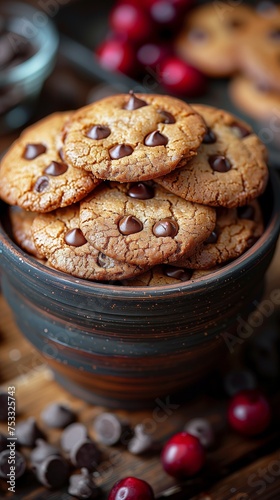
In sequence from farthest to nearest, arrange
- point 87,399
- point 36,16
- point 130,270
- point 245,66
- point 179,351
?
point 36,16 → point 245,66 → point 87,399 → point 179,351 → point 130,270

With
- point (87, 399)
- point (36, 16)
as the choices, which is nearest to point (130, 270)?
point (87, 399)

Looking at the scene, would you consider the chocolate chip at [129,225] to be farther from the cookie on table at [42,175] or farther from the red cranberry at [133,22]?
the red cranberry at [133,22]

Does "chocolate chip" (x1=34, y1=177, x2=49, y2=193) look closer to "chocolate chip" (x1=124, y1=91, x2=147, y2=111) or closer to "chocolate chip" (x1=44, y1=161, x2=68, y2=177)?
"chocolate chip" (x1=44, y1=161, x2=68, y2=177)

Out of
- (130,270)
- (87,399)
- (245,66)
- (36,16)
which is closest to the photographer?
(130,270)

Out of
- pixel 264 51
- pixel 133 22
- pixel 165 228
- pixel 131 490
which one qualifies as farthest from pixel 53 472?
pixel 133 22

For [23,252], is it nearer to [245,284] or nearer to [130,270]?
[130,270]

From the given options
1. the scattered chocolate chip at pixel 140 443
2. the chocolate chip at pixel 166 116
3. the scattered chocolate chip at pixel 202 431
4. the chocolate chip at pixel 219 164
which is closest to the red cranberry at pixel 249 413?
the scattered chocolate chip at pixel 202 431
